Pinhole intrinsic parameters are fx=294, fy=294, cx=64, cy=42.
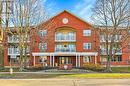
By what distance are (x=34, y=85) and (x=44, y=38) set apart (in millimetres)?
36384

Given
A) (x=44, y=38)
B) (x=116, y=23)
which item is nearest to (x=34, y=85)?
(x=116, y=23)

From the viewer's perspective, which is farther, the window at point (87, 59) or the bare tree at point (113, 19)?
the window at point (87, 59)

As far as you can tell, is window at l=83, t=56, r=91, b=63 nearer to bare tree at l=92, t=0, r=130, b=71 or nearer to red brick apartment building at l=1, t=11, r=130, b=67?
red brick apartment building at l=1, t=11, r=130, b=67

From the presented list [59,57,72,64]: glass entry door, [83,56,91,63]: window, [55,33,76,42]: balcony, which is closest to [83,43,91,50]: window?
[83,56,91,63]: window

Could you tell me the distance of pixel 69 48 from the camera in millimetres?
66812

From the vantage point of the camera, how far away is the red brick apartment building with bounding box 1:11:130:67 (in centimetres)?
6588

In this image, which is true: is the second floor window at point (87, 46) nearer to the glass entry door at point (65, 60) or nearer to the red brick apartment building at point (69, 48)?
the red brick apartment building at point (69, 48)

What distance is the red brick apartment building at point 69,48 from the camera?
6588 centimetres

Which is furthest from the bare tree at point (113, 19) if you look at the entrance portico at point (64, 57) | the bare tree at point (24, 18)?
the entrance portico at point (64, 57)

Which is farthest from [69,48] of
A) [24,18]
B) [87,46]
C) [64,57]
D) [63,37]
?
[24,18]

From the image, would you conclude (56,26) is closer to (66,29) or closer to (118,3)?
(66,29)

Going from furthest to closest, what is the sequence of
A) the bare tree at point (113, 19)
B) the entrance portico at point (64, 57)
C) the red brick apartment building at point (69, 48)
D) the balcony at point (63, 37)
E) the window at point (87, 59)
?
the balcony at point (63, 37)
the window at point (87, 59)
the red brick apartment building at point (69, 48)
the entrance portico at point (64, 57)
the bare tree at point (113, 19)

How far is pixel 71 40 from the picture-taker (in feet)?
221

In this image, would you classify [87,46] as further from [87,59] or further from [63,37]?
[63,37]
